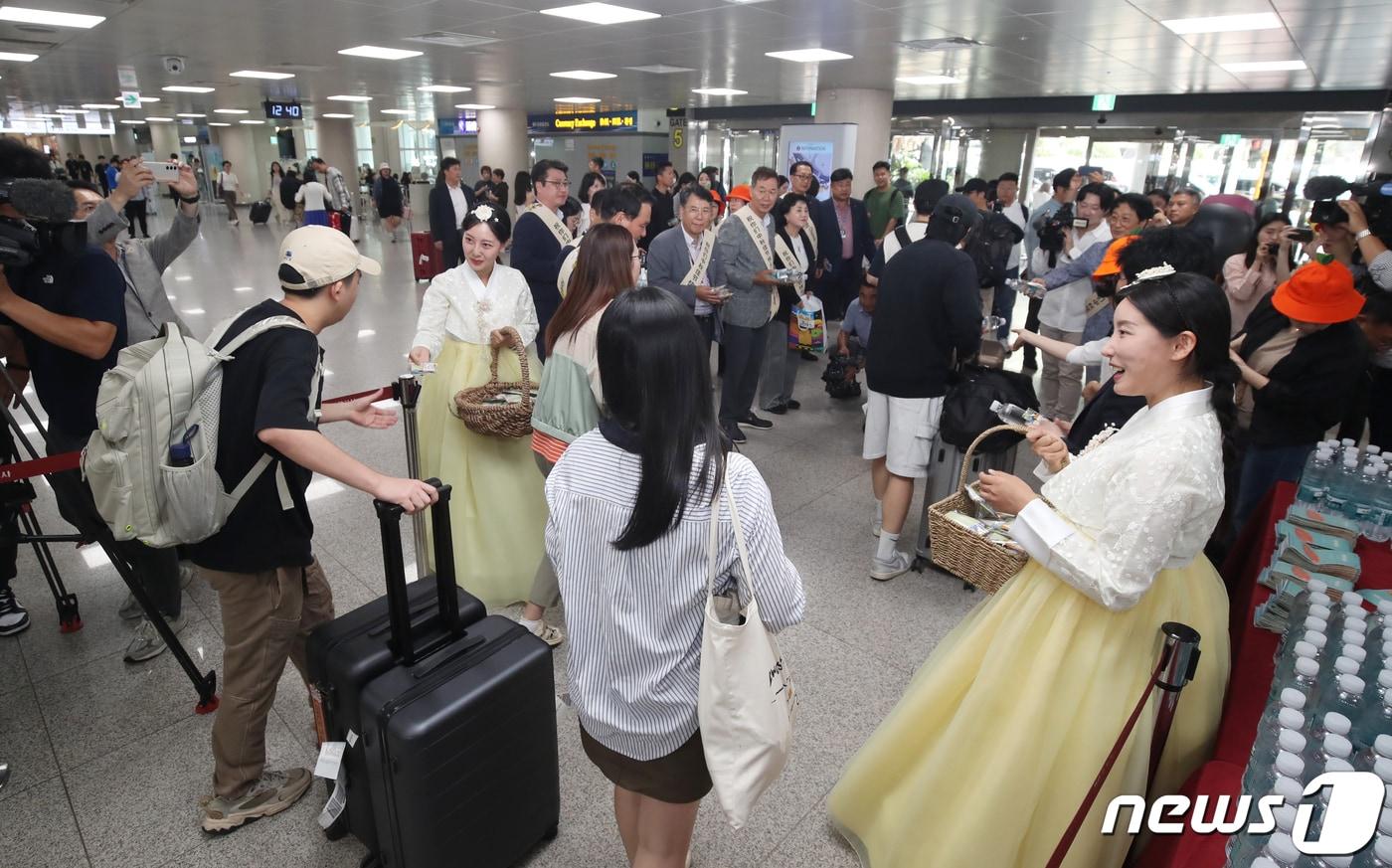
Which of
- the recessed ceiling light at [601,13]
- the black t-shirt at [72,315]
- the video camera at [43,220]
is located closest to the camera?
the video camera at [43,220]

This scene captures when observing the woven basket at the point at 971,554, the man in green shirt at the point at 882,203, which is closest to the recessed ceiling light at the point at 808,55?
the man in green shirt at the point at 882,203

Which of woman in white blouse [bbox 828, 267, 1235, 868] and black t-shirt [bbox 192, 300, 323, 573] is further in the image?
black t-shirt [bbox 192, 300, 323, 573]

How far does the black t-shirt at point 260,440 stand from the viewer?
174 centimetres

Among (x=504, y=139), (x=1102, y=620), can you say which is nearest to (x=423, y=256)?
(x=504, y=139)

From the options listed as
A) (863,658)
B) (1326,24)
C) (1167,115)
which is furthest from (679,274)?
(1167,115)

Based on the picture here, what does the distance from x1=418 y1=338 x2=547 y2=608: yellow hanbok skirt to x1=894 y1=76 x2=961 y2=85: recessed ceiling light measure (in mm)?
10178

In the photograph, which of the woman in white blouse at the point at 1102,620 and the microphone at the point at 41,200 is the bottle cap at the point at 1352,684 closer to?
the woman in white blouse at the point at 1102,620

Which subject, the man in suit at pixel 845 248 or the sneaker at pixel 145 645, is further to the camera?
the man in suit at pixel 845 248

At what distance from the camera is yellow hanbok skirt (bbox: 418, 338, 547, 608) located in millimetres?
3109

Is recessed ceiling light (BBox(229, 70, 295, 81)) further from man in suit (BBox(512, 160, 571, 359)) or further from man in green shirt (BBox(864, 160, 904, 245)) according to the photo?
man in suit (BBox(512, 160, 571, 359))

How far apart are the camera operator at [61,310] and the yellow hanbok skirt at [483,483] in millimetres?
1081

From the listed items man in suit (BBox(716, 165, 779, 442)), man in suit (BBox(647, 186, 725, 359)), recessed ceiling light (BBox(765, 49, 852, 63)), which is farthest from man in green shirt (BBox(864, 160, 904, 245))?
man in suit (BBox(647, 186, 725, 359))

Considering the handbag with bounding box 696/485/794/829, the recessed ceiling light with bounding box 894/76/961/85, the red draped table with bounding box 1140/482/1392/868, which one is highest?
the recessed ceiling light with bounding box 894/76/961/85

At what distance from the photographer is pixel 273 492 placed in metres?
1.91
